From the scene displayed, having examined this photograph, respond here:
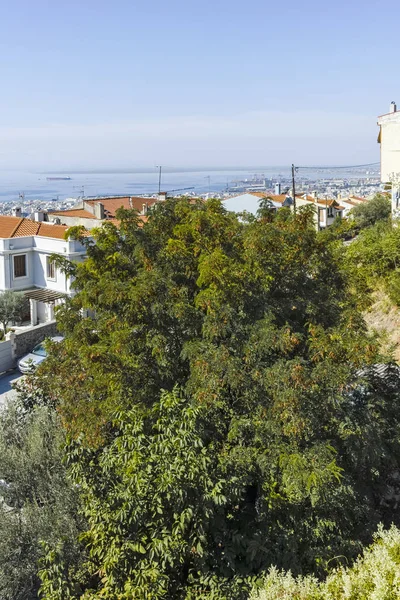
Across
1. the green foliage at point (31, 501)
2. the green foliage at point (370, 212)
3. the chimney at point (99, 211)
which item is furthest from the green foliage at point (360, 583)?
the green foliage at point (370, 212)

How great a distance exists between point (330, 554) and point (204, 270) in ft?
14.7

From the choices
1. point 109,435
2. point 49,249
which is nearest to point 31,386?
point 109,435

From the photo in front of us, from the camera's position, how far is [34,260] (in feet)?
98.1

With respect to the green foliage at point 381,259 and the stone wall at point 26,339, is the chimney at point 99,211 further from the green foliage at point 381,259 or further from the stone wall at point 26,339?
the green foliage at point 381,259

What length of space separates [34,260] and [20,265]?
807 millimetres

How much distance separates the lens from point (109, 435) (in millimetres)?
8508

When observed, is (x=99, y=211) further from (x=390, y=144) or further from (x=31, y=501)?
(x=31, y=501)

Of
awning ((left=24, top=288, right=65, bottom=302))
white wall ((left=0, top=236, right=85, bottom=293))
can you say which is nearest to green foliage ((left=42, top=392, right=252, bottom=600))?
awning ((left=24, top=288, right=65, bottom=302))

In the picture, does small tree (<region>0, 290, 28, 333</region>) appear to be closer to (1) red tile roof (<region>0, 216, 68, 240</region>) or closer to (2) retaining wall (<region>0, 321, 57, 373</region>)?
(1) red tile roof (<region>0, 216, 68, 240</region>)

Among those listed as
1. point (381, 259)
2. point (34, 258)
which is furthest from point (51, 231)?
point (381, 259)

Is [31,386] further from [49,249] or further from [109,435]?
[49,249]

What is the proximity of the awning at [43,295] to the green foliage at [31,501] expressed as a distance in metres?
18.1

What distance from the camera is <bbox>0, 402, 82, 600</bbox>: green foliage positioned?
7.65 meters

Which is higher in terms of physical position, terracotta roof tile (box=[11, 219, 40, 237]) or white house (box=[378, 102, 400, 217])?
white house (box=[378, 102, 400, 217])
